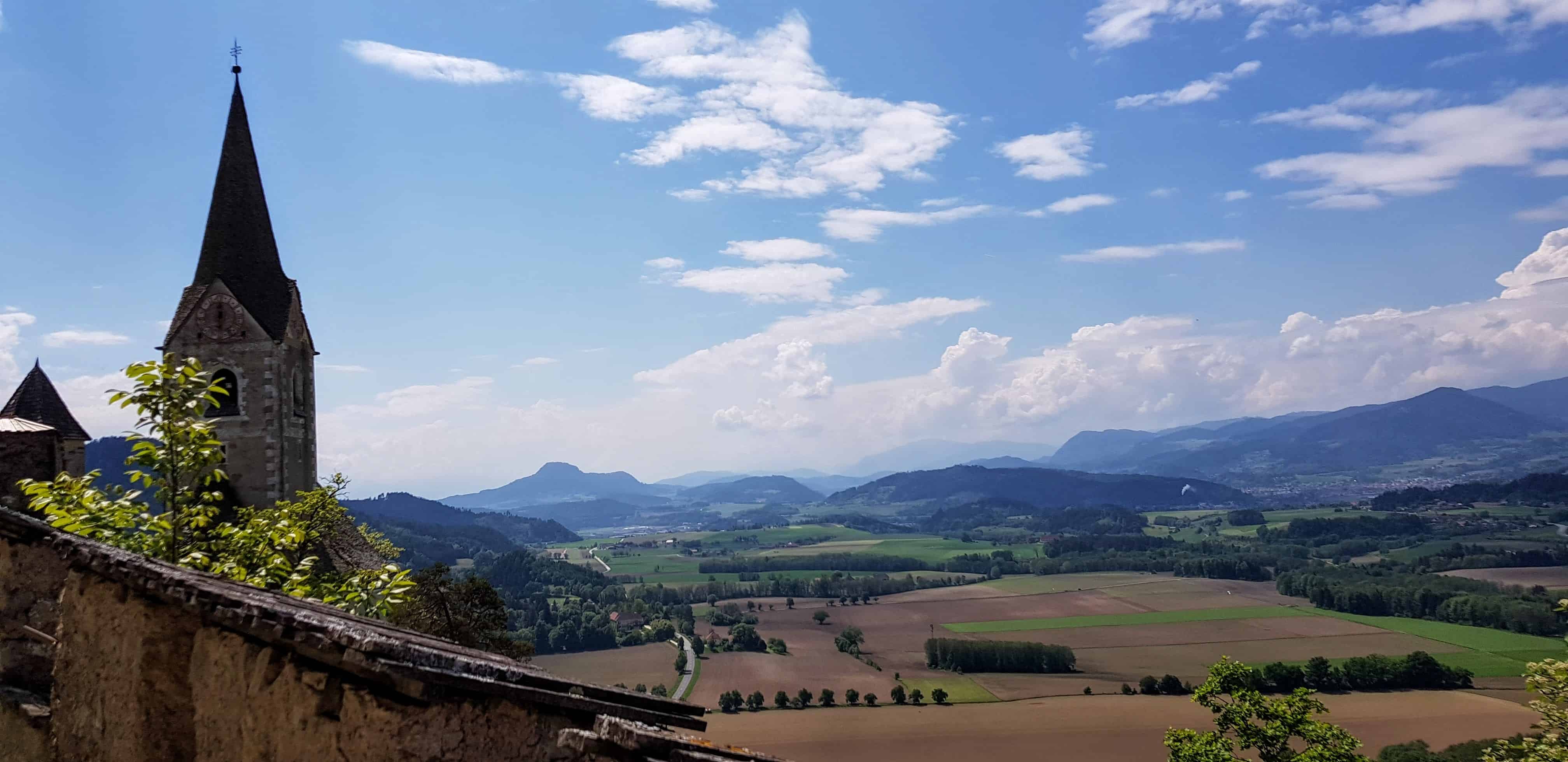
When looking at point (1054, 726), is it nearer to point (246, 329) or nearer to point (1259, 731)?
point (1259, 731)

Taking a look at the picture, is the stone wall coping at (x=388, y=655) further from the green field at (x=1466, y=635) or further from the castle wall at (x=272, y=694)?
the green field at (x=1466, y=635)

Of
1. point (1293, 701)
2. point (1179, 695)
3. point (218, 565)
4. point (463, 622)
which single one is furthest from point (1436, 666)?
point (218, 565)

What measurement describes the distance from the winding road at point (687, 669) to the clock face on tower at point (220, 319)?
49.8 metres

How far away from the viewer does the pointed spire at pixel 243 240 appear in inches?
1156

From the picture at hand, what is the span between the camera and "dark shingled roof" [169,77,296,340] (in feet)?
96.1

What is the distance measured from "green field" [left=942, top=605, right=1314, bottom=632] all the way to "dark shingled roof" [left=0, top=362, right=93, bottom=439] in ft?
332

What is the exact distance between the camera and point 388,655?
4.03m

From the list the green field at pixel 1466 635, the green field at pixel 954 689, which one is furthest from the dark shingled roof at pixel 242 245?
the green field at pixel 1466 635

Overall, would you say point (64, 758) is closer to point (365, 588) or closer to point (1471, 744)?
point (365, 588)

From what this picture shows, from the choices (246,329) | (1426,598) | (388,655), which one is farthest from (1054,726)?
(1426,598)

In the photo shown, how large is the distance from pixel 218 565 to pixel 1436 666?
8986cm

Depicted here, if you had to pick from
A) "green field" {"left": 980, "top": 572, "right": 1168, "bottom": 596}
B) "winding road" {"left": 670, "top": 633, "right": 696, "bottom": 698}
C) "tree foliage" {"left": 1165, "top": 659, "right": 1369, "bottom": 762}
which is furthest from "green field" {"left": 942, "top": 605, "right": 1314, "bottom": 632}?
"tree foliage" {"left": 1165, "top": 659, "right": 1369, "bottom": 762}

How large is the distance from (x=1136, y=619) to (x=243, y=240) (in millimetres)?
114388

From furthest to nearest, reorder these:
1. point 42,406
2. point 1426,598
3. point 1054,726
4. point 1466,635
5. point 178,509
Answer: point 1426,598 → point 1466,635 → point 1054,726 → point 42,406 → point 178,509
